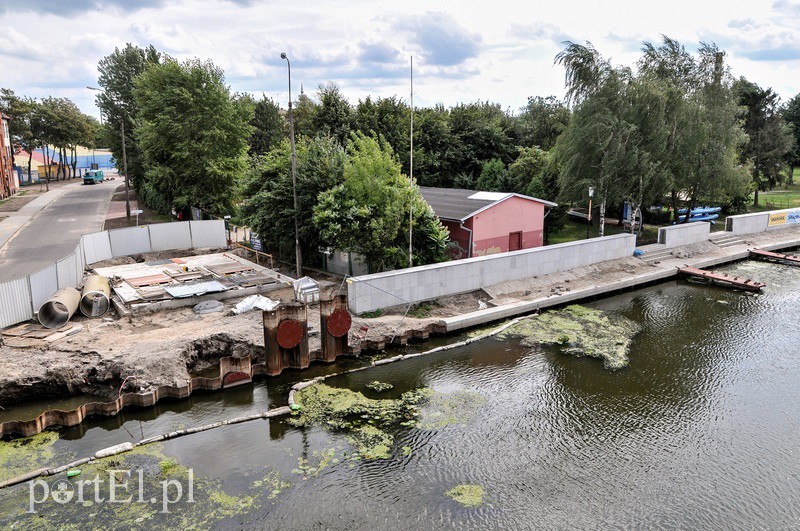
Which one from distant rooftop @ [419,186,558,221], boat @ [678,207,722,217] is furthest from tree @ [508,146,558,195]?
boat @ [678,207,722,217]

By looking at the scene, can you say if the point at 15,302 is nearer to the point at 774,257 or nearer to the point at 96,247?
the point at 96,247

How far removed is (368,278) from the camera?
21.2m

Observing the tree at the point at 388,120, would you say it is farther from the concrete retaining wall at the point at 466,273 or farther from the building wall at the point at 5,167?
the building wall at the point at 5,167

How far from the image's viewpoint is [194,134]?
3519 centimetres

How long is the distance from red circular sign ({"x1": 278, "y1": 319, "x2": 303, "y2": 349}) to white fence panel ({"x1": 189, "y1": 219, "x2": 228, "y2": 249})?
18.0 meters

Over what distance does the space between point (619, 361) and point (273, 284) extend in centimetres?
1429

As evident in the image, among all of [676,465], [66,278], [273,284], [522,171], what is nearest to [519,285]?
[273,284]

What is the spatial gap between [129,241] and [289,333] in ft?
59.2

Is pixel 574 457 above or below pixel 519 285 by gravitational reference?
below

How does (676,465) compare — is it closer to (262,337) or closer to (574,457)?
(574,457)

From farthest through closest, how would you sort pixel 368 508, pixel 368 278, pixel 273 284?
pixel 273 284 → pixel 368 278 → pixel 368 508

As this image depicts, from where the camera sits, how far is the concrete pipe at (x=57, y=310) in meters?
19.0

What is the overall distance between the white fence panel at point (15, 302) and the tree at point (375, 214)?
1074 cm

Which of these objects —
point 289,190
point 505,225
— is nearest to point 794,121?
point 505,225
